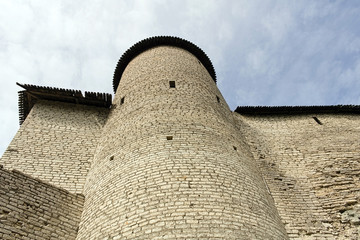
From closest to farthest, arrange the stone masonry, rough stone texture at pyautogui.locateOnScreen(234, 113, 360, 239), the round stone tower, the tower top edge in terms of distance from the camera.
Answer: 1. the round stone tower
2. the stone masonry
3. rough stone texture at pyautogui.locateOnScreen(234, 113, 360, 239)
4. the tower top edge

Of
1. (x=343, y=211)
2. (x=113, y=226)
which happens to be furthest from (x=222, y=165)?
(x=343, y=211)

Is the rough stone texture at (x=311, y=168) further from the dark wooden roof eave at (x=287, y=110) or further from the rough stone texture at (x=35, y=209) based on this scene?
the rough stone texture at (x=35, y=209)

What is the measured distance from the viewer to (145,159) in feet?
18.6

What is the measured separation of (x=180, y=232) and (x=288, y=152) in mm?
5898

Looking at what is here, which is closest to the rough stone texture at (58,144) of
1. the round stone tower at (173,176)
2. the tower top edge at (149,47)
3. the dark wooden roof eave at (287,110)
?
the round stone tower at (173,176)

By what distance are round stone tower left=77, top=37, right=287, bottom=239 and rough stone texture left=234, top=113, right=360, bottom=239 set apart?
1.02 m

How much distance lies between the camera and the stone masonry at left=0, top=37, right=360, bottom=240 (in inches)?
183

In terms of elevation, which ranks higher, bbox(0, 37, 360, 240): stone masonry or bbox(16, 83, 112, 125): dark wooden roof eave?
bbox(16, 83, 112, 125): dark wooden roof eave

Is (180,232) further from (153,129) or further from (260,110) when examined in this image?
(260,110)

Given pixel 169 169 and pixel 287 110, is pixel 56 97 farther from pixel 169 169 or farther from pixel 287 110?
pixel 287 110

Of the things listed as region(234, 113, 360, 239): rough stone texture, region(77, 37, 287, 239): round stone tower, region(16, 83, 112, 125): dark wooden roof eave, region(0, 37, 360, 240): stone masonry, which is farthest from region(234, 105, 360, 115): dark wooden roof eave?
region(16, 83, 112, 125): dark wooden roof eave

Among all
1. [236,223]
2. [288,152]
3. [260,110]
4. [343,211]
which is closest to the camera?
[236,223]

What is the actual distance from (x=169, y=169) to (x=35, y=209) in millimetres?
2652

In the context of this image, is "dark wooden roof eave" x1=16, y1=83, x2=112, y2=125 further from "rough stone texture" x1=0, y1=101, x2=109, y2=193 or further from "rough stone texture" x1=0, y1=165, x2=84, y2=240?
"rough stone texture" x1=0, y1=165, x2=84, y2=240
